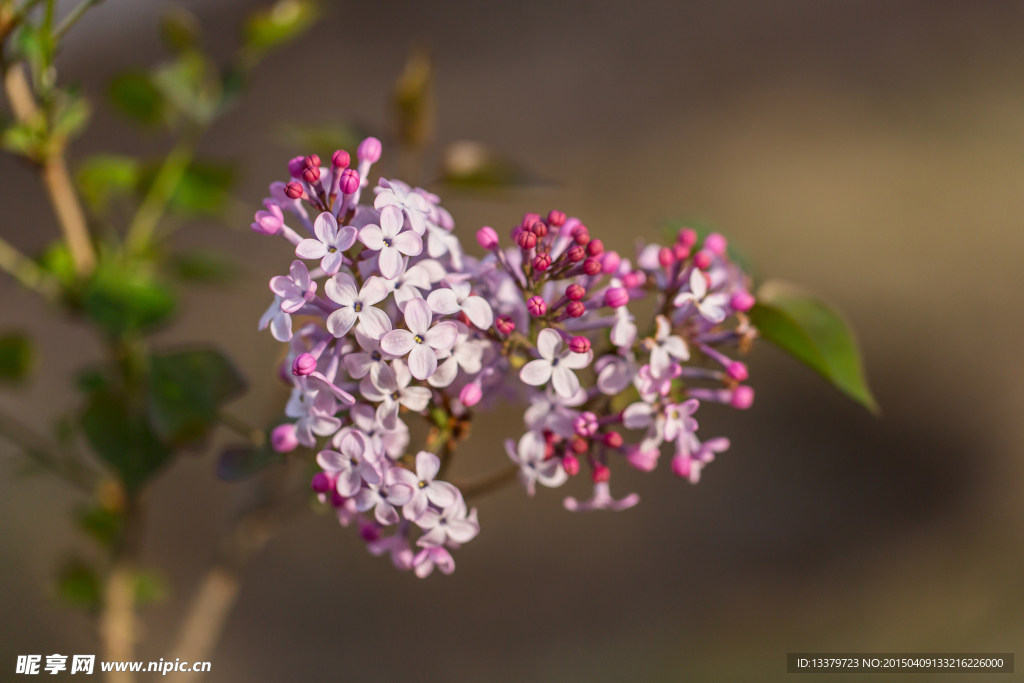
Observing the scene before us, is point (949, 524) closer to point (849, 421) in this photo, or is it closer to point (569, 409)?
point (849, 421)

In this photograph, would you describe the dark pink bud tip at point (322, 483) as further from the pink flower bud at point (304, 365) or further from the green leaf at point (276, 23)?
the green leaf at point (276, 23)

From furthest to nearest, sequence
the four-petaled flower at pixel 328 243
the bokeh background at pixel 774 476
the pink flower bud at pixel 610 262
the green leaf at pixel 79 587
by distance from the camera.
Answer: the bokeh background at pixel 774 476, the green leaf at pixel 79 587, the pink flower bud at pixel 610 262, the four-petaled flower at pixel 328 243

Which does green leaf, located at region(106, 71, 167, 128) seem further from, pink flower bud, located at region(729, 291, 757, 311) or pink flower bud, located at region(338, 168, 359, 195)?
pink flower bud, located at region(729, 291, 757, 311)

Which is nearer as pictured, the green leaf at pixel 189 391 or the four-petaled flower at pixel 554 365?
the four-petaled flower at pixel 554 365

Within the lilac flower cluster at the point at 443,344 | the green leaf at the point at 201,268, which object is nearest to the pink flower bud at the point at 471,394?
the lilac flower cluster at the point at 443,344

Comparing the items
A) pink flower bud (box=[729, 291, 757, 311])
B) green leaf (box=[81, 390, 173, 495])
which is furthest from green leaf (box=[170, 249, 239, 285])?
pink flower bud (box=[729, 291, 757, 311])

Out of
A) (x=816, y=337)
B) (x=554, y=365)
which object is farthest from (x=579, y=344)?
(x=816, y=337)

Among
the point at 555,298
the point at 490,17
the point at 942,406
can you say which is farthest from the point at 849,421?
the point at 490,17
